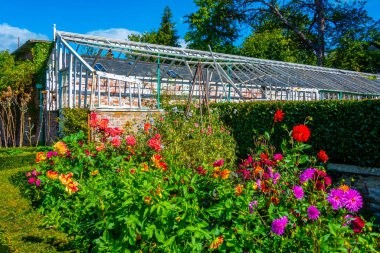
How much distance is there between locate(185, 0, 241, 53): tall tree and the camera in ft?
102

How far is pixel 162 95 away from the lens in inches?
610

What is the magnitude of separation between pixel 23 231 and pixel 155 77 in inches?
511

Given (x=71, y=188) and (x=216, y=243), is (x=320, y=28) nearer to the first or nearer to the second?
(x=71, y=188)

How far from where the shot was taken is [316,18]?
98.9 ft

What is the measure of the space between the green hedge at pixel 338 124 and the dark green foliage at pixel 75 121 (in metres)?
4.33

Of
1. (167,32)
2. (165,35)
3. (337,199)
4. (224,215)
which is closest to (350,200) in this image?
(337,199)

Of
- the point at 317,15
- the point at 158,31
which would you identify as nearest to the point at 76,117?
the point at 317,15

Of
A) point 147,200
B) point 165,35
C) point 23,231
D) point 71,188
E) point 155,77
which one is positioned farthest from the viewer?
point 165,35

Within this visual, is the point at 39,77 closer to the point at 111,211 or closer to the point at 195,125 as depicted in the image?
the point at 195,125

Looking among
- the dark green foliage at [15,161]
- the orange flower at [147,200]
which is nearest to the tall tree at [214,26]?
the dark green foliage at [15,161]

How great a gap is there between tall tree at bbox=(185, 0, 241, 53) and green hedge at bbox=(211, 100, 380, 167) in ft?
75.2

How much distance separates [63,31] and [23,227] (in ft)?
34.2

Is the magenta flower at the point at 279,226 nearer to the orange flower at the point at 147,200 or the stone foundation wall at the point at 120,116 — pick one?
the orange flower at the point at 147,200

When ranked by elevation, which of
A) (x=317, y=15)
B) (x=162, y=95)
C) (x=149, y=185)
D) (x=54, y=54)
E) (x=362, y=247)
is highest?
(x=317, y=15)
